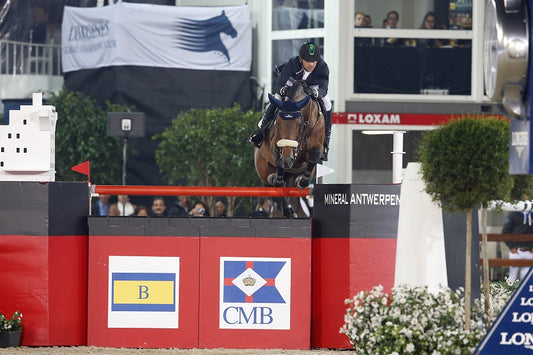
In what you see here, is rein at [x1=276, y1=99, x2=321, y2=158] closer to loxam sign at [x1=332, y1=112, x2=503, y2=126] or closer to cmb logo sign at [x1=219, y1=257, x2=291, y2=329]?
cmb logo sign at [x1=219, y1=257, x2=291, y2=329]

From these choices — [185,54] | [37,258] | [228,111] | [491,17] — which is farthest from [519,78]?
[185,54]

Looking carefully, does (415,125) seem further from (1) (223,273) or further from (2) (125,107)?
(1) (223,273)

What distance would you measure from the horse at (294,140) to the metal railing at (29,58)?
1240 centimetres

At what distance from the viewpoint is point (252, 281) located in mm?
6727

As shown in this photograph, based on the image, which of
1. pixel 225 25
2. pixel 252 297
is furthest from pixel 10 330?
pixel 225 25

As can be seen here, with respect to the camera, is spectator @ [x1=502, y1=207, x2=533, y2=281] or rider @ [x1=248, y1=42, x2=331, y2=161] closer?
rider @ [x1=248, y1=42, x2=331, y2=161]

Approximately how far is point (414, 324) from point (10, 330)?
2.93 meters

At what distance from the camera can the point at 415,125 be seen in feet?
56.6

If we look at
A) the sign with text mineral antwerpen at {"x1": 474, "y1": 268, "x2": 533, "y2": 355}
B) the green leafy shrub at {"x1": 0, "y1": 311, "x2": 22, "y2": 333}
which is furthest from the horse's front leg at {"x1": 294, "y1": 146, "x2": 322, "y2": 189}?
the sign with text mineral antwerpen at {"x1": 474, "y1": 268, "x2": 533, "y2": 355}

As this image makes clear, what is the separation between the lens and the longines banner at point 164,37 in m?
19.5

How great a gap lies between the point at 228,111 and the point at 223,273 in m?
10.6

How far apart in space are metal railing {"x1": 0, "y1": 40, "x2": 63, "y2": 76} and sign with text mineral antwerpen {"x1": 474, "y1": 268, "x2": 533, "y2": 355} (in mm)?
17072

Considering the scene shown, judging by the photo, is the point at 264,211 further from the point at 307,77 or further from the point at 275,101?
the point at 275,101

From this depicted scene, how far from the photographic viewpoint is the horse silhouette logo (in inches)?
779
